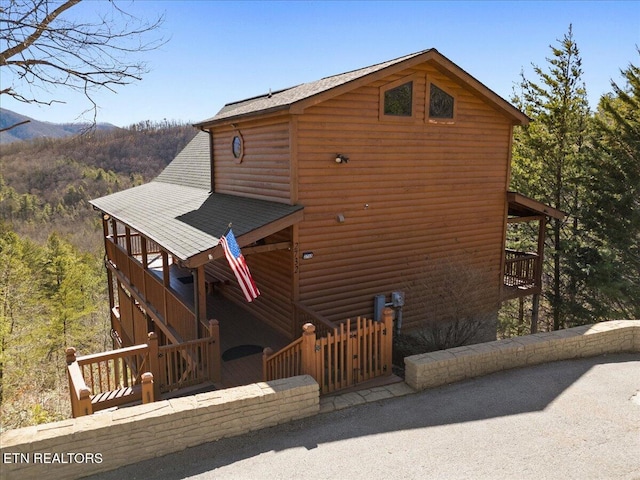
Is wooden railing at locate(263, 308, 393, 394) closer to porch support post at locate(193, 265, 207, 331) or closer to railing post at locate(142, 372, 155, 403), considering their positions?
porch support post at locate(193, 265, 207, 331)

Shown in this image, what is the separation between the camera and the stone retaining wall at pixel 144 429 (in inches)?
187

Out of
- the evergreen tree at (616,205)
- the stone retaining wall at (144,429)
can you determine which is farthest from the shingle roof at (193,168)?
the evergreen tree at (616,205)

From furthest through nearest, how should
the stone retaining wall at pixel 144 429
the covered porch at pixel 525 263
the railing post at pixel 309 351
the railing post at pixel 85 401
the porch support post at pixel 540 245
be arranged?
1. the porch support post at pixel 540 245
2. the covered porch at pixel 525 263
3. the railing post at pixel 309 351
4. the railing post at pixel 85 401
5. the stone retaining wall at pixel 144 429

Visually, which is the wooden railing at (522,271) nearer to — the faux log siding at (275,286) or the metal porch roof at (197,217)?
the faux log siding at (275,286)

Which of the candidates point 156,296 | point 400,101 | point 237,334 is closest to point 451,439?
point 237,334

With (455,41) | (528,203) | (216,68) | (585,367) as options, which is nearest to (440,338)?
(585,367)

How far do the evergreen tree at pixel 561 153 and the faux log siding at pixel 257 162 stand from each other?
11.9m

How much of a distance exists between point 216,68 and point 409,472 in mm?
21687

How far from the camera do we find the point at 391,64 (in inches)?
388

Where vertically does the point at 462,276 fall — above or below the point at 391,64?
below

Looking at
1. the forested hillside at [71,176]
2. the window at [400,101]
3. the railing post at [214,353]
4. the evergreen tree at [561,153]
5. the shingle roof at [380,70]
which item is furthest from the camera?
the forested hillside at [71,176]

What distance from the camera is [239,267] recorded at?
714 cm

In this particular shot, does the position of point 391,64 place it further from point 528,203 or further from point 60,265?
point 60,265

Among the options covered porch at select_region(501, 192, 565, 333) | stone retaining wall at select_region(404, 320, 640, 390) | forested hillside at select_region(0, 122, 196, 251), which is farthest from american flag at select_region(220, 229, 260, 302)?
forested hillside at select_region(0, 122, 196, 251)
